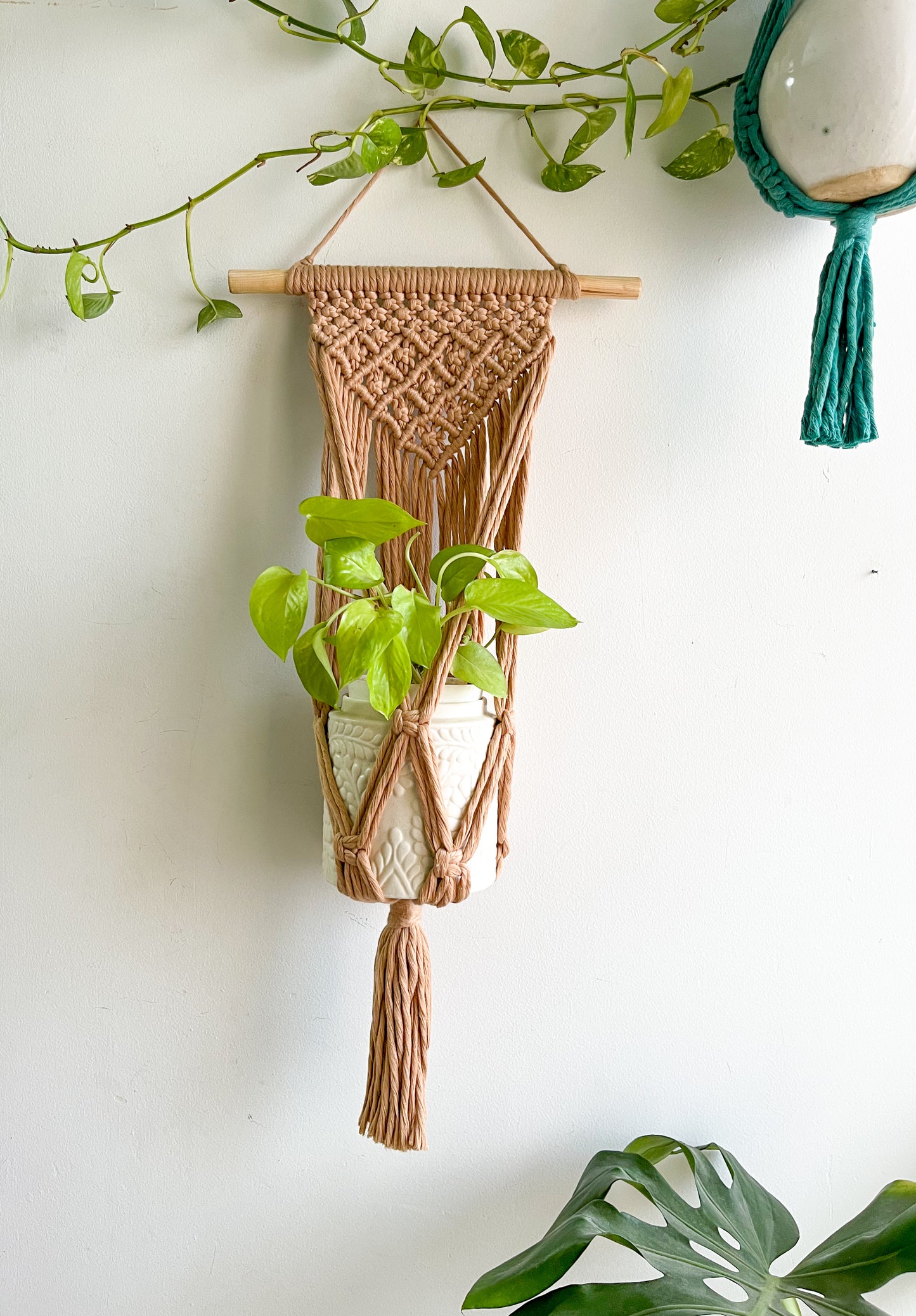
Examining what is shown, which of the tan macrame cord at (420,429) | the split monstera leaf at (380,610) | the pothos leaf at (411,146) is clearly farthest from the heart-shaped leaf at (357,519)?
the pothos leaf at (411,146)

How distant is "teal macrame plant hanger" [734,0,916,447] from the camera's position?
2.47 ft

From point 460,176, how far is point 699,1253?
99cm

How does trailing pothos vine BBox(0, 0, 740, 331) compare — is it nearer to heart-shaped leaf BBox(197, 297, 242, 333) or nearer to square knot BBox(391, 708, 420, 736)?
heart-shaped leaf BBox(197, 297, 242, 333)

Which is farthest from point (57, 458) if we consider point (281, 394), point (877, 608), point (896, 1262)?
point (896, 1262)

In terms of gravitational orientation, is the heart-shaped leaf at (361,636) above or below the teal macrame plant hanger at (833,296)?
below

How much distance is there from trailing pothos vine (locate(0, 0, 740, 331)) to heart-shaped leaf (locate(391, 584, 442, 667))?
0.36 m

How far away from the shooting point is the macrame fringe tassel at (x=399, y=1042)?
30.7 inches

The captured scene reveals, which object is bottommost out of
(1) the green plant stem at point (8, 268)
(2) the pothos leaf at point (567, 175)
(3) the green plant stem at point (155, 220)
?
(1) the green plant stem at point (8, 268)

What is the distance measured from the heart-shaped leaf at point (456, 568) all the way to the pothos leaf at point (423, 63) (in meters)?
0.43

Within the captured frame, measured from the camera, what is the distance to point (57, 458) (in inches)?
33.6

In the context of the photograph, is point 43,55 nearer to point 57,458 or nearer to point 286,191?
point 286,191

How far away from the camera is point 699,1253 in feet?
2.58

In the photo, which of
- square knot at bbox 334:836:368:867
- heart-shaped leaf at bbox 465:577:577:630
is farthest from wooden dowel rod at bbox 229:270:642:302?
square knot at bbox 334:836:368:867

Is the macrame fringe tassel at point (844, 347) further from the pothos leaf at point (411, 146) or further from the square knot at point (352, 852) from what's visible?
the square knot at point (352, 852)
